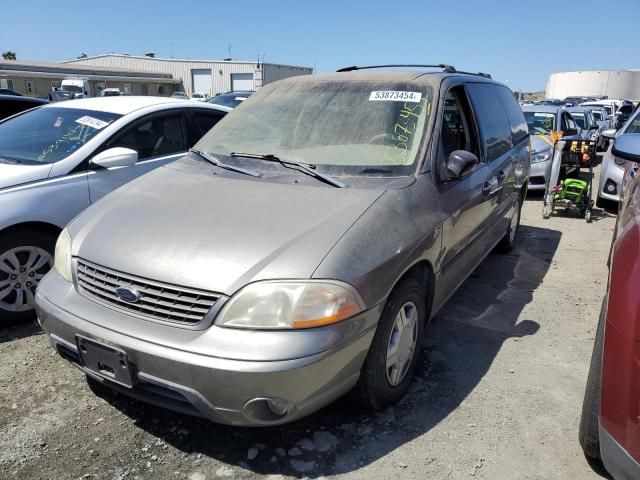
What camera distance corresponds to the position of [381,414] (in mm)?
2752

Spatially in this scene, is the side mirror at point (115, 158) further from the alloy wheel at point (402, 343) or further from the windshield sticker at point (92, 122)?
Answer: the alloy wheel at point (402, 343)

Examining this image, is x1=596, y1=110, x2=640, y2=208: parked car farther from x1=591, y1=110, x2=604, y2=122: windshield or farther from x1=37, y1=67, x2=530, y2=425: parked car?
x1=591, y1=110, x2=604, y2=122: windshield

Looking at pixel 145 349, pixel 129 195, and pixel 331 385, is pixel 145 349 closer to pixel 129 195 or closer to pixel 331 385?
pixel 331 385

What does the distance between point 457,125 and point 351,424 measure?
7.20 ft

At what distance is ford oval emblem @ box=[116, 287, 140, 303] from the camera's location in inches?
88.7

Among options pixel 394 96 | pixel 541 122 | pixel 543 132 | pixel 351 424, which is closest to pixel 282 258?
pixel 351 424

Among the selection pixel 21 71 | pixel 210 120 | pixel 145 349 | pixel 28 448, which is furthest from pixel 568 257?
pixel 21 71

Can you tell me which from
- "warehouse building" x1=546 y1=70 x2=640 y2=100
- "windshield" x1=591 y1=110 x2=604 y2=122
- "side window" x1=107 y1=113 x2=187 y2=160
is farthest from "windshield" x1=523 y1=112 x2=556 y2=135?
"warehouse building" x1=546 y1=70 x2=640 y2=100

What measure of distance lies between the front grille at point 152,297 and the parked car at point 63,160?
1.50 meters

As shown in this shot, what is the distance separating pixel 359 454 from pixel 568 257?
416 centimetres

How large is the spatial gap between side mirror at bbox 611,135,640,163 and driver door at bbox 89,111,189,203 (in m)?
3.46

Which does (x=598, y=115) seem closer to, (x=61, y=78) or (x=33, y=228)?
(x=33, y=228)

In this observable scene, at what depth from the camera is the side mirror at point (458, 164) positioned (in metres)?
3.02

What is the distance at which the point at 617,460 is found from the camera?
1803 mm
